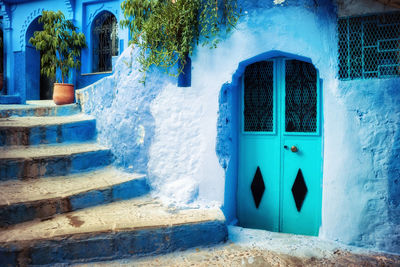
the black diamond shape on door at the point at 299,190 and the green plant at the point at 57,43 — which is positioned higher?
the green plant at the point at 57,43

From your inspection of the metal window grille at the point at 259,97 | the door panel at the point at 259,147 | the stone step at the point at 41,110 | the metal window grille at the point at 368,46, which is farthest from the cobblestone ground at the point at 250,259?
the stone step at the point at 41,110

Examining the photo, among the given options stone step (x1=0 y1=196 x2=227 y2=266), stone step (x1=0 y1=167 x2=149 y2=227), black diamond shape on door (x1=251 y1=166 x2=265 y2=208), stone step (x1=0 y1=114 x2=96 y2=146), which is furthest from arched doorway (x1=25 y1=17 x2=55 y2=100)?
black diamond shape on door (x1=251 y1=166 x2=265 y2=208)

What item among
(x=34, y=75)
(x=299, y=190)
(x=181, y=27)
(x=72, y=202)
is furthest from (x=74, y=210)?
(x=34, y=75)

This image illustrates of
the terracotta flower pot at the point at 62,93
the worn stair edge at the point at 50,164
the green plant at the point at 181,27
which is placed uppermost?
the green plant at the point at 181,27

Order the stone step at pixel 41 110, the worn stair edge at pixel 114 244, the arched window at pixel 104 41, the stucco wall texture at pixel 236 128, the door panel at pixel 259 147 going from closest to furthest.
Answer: the worn stair edge at pixel 114 244 → the stucco wall texture at pixel 236 128 → the door panel at pixel 259 147 → the stone step at pixel 41 110 → the arched window at pixel 104 41

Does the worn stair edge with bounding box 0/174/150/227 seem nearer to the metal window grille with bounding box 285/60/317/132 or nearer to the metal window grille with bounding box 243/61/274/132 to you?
the metal window grille with bounding box 243/61/274/132

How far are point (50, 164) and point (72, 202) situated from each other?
2.38ft

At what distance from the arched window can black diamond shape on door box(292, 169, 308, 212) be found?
6685 millimetres

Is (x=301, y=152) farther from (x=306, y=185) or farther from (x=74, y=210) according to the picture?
(x=74, y=210)

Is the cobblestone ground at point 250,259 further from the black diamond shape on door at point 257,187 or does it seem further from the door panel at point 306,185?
the black diamond shape on door at point 257,187

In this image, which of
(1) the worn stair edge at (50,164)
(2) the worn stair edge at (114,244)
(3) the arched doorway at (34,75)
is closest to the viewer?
(2) the worn stair edge at (114,244)

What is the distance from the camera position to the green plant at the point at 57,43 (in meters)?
7.43

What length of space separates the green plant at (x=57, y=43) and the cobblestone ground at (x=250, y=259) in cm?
587

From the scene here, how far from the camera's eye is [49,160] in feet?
11.3
